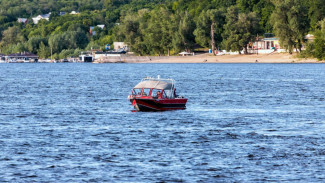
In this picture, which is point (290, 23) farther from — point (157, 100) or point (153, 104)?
point (153, 104)

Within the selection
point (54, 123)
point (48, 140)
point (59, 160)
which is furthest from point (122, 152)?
point (54, 123)

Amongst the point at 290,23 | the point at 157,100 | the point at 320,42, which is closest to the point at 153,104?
the point at 157,100

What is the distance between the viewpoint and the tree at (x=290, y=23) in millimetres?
190375

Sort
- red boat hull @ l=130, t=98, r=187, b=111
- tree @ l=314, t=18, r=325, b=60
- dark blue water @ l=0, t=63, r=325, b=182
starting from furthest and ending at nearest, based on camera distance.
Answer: tree @ l=314, t=18, r=325, b=60
red boat hull @ l=130, t=98, r=187, b=111
dark blue water @ l=0, t=63, r=325, b=182

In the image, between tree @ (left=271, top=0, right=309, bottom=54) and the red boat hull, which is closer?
the red boat hull

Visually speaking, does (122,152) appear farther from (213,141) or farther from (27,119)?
(27,119)

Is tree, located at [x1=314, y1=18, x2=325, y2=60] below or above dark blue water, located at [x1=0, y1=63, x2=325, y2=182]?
above

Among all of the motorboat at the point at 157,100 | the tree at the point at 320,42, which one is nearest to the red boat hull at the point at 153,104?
the motorboat at the point at 157,100

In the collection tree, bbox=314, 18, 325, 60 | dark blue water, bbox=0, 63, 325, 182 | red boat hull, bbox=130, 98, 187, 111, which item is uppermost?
tree, bbox=314, 18, 325, 60

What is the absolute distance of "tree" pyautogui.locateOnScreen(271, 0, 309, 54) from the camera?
19038 centimetres

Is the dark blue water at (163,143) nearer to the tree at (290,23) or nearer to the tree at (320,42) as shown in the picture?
the tree at (320,42)

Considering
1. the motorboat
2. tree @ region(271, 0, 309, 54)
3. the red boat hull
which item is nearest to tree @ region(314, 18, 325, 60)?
tree @ region(271, 0, 309, 54)

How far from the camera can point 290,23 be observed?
191 meters

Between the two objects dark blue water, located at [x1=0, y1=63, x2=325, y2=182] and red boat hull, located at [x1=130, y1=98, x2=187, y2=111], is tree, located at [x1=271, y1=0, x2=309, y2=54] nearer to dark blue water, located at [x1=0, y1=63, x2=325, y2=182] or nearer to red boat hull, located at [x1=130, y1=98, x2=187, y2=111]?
dark blue water, located at [x1=0, y1=63, x2=325, y2=182]
